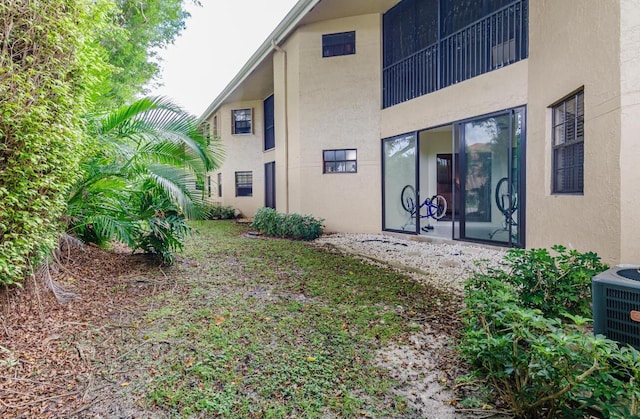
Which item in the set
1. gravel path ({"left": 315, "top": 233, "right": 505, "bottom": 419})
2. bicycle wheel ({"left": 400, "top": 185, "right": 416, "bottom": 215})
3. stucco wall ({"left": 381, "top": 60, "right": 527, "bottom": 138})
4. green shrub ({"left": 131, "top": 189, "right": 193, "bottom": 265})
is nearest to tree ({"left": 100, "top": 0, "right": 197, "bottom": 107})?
green shrub ({"left": 131, "top": 189, "right": 193, "bottom": 265})

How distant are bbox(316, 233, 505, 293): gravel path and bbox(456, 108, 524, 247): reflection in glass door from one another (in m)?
0.37

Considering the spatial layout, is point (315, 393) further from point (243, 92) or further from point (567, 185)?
point (243, 92)

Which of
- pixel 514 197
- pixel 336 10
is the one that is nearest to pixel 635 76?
pixel 514 197

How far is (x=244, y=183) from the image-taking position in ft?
50.9

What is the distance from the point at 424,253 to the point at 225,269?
369cm

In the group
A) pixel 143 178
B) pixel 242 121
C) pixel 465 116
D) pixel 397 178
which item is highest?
pixel 242 121

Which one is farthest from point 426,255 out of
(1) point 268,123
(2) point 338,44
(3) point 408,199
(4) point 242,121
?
(4) point 242,121

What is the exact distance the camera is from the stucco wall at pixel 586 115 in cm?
344

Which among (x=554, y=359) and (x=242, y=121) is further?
(x=242, y=121)

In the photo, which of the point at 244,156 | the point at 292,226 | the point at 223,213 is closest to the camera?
the point at 292,226

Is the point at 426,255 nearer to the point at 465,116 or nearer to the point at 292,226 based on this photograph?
the point at 465,116

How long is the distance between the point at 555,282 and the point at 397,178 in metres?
6.10

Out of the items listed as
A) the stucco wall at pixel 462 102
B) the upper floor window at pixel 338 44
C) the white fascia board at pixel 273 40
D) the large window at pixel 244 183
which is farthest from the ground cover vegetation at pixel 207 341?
the large window at pixel 244 183

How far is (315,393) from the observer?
7.83 ft
